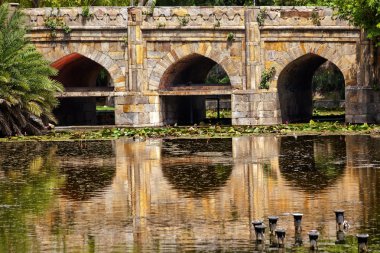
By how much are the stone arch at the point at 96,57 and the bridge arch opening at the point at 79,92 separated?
30cm

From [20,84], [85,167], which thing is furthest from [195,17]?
[85,167]

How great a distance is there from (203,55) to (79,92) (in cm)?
566

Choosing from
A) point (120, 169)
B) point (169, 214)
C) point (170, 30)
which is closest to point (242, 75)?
point (170, 30)

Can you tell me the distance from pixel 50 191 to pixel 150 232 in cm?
682

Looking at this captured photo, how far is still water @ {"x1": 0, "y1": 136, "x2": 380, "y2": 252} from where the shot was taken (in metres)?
21.3

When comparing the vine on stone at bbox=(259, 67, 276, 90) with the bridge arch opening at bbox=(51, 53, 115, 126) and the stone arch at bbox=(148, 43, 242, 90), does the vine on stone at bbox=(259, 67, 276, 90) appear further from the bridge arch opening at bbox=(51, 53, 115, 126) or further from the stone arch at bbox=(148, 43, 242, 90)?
the bridge arch opening at bbox=(51, 53, 115, 126)

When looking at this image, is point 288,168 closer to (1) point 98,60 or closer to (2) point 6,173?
(2) point 6,173

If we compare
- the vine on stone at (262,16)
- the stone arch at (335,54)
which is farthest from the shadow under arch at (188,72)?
the stone arch at (335,54)

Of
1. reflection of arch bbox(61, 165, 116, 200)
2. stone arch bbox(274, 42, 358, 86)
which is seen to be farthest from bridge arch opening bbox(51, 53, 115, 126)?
reflection of arch bbox(61, 165, 116, 200)

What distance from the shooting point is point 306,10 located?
170 ft

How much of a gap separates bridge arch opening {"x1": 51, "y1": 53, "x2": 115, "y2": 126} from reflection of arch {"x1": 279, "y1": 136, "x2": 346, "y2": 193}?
13849 millimetres

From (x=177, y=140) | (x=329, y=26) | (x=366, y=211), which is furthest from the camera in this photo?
(x=329, y=26)

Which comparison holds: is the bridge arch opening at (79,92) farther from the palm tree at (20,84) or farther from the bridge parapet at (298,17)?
the bridge parapet at (298,17)

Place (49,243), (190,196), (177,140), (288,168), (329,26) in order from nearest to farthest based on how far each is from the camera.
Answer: (49,243) < (190,196) < (288,168) < (177,140) < (329,26)
